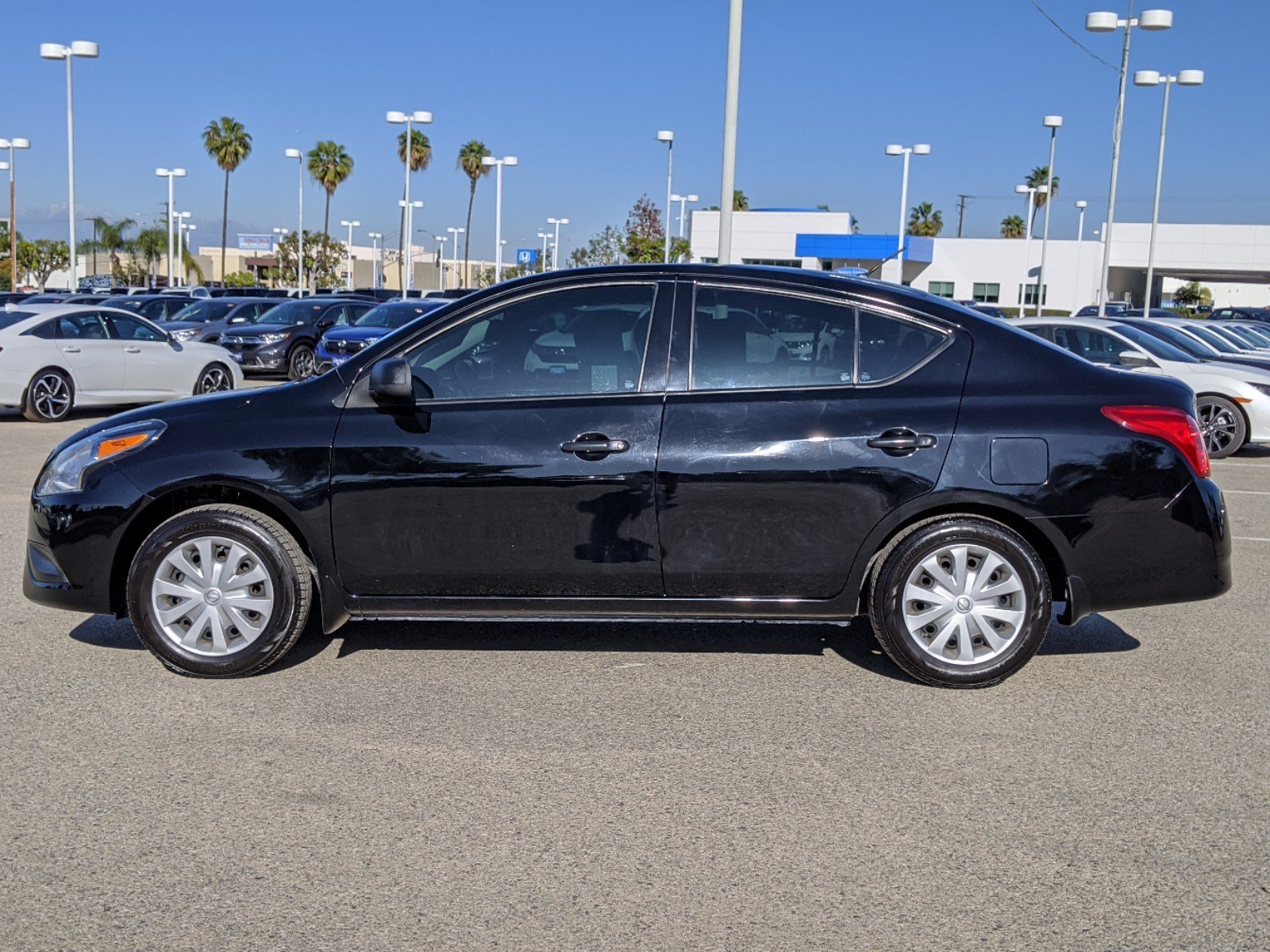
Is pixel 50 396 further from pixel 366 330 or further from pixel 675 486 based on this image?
pixel 675 486

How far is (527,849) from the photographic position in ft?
12.9

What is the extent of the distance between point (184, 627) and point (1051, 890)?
11.9 feet

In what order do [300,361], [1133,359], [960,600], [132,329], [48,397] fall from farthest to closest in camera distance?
1. [300,361]
2. [132,329]
3. [48,397]
4. [1133,359]
5. [960,600]

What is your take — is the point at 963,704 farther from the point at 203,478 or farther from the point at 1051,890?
the point at 203,478

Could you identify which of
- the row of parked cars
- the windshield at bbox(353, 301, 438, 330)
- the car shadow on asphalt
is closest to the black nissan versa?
the car shadow on asphalt

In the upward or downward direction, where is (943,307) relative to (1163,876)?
upward

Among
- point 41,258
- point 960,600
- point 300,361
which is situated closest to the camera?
point 960,600

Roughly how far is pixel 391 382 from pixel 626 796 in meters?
1.99

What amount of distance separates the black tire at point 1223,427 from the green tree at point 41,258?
8720cm

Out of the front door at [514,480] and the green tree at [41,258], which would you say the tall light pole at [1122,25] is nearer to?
the front door at [514,480]

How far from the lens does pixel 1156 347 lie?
15.8m

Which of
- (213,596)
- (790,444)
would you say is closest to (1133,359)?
(790,444)

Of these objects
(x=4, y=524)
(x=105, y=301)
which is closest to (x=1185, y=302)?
(x=105, y=301)

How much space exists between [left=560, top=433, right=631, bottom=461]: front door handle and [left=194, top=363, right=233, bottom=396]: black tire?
1401cm
